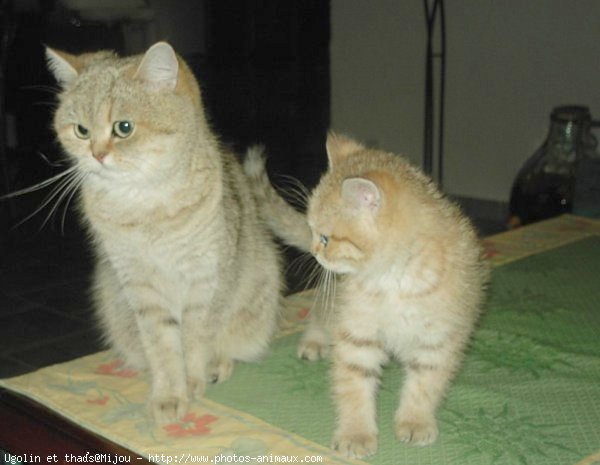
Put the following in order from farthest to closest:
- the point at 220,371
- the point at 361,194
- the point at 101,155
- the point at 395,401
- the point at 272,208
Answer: the point at 272,208 → the point at 220,371 → the point at 395,401 → the point at 101,155 → the point at 361,194

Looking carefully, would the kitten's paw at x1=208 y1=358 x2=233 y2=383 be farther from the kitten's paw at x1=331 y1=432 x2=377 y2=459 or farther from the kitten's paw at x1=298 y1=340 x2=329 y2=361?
the kitten's paw at x1=331 y1=432 x2=377 y2=459

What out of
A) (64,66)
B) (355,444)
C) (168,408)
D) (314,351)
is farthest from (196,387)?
(64,66)

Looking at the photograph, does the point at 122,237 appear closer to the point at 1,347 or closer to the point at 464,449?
Result: the point at 464,449

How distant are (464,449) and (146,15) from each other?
137cm

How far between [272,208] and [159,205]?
35cm

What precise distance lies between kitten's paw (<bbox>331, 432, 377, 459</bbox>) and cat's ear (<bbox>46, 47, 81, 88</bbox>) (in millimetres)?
769

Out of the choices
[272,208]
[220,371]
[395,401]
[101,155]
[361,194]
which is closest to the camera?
[361,194]

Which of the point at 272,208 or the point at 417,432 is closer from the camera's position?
the point at 417,432

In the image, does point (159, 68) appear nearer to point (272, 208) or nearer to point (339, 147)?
point (339, 147)

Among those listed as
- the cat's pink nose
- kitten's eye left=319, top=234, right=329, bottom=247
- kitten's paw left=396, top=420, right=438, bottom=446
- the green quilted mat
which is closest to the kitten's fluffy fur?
the cat's pink nose

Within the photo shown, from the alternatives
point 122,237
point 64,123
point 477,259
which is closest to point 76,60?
point 64,123

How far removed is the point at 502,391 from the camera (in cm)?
152

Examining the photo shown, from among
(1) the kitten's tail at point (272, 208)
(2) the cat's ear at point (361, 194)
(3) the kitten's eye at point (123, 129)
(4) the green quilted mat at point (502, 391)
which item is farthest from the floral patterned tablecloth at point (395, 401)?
(3) the kitten's eye at point (123, 129)

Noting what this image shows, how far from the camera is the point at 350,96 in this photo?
11.8 ft
